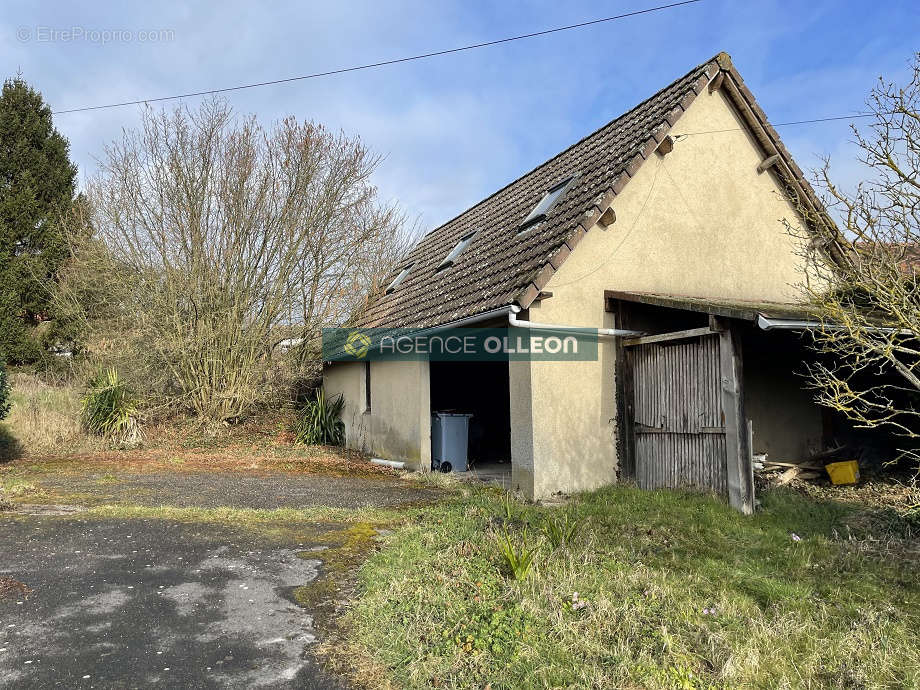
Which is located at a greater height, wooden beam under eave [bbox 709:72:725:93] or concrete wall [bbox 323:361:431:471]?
wooden beam under eave [bbox 709:72:725:93]

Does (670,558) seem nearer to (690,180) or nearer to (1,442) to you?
(690,180)

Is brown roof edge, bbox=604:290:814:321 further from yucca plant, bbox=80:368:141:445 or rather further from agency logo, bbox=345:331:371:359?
yucca plant, bbox=80:368:141:445

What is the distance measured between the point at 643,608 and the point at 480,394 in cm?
1083

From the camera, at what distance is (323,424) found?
14.8 m

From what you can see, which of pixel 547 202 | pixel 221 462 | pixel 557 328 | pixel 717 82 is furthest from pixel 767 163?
pixel 221 462

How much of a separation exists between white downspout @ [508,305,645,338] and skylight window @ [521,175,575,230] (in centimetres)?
233

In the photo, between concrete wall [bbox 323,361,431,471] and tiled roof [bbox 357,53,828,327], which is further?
concrete wall [bbox 323,361,431,471]

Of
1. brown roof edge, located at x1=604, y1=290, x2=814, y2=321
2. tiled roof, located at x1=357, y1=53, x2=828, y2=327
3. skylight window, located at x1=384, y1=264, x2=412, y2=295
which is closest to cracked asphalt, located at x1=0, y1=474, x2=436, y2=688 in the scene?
tiled roof, located at x1=357, y1=53, x2=828, y2=327

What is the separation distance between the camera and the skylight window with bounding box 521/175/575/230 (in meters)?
9.82

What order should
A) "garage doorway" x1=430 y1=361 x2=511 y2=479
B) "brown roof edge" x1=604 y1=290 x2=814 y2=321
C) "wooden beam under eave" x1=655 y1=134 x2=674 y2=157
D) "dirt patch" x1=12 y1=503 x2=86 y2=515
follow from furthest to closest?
"garage doorway" x1=430 y1=361 x2=511 y2=479 < "wooden beam under eave" x1=655 y1=134 x2=674 y2=157 < "dirt patch" x1=12 y1=503 x2=86 y2=515 < "brown roof edge" x1=604 y1=290 x2=814 y2=321

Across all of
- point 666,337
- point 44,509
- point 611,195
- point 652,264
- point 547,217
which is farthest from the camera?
point 547,217

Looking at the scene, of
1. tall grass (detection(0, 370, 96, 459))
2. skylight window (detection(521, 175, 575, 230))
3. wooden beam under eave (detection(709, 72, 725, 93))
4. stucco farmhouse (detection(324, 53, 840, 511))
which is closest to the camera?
stucco farmhouse (detection(324, 53, 840, 511))

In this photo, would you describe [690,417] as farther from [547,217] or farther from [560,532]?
[547,217]

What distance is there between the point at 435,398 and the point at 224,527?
27.1 feet
